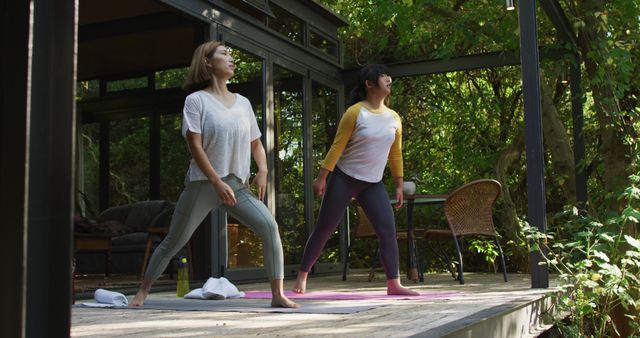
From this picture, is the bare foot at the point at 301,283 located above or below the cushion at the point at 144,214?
below

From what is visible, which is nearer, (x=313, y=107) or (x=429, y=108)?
(x=313, y=107)

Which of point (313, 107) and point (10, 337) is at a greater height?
point (313, 107)

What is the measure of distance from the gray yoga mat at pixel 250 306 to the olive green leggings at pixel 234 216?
0.82ft

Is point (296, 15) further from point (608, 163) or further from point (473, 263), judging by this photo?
point (473, 263)

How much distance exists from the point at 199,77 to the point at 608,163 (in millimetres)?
5111

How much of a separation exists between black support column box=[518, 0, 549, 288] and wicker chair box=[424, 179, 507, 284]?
1290 mm

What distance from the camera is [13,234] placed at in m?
1.14

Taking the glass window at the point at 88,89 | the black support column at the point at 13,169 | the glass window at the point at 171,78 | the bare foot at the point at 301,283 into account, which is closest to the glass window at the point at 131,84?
the glass window at the point at 171,78

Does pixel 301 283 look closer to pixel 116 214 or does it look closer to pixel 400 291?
pixel 400 291

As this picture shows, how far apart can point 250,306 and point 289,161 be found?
4050 millimetres

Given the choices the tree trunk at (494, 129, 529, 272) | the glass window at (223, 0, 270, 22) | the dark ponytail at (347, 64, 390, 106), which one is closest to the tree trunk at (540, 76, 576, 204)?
the tree trunk at (494, 129, 529, 272)

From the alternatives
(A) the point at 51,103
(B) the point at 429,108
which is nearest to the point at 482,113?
(B) the point at 429,108

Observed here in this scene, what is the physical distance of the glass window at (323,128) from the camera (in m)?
8.98

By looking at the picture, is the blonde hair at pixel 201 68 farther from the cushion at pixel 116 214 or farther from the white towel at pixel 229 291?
the cushion at pixel 116 214
